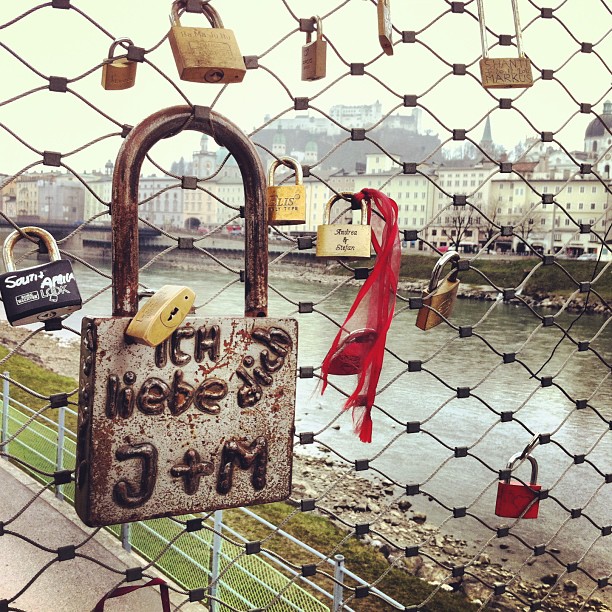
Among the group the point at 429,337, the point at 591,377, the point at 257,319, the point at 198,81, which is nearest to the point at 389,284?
the point at 257,319

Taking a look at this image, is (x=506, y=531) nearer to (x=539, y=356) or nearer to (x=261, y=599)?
(x=261, y=599)

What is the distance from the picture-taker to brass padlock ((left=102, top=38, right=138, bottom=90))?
0.92 metres

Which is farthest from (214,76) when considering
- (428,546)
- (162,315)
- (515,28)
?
(428,546)

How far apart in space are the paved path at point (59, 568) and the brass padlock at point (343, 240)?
1651mm

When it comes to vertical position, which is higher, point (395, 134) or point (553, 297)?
point (395, 134)

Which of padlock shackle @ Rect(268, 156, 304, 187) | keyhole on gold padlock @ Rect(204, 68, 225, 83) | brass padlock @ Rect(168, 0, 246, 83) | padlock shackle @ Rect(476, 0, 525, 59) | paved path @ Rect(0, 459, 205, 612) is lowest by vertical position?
paved path @ Rect(0, 459, 205, 612)

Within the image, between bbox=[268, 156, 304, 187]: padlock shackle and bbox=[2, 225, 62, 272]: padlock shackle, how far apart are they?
0.29 meters

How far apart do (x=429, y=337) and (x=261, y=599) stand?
10372mm

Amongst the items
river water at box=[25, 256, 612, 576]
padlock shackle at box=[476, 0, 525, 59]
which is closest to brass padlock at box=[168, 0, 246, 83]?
padlock shackle at box=[476, 0, 525, 59]

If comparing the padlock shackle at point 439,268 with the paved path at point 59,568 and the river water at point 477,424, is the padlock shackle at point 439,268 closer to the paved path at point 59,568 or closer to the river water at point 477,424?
the paved path at point 59,568

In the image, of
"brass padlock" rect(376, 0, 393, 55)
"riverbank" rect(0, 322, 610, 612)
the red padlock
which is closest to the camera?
Answer: "brass padlock" rect(376, 0, 393, 55)

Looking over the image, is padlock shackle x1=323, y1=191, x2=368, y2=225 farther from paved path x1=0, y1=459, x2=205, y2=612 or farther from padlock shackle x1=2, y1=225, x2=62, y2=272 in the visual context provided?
paved path x1=0, y1=459, x2=205, y2=612

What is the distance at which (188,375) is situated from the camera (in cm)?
84

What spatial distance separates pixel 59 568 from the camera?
2908 mm
